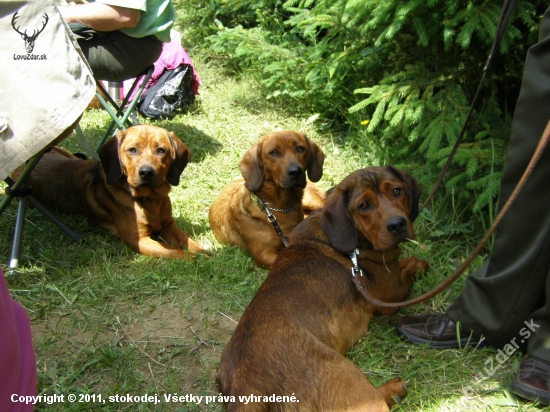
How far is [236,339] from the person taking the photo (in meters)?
2.89

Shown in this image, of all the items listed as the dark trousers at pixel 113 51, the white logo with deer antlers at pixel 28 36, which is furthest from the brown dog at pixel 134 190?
the white logo with deer antlers at pixel 28 36

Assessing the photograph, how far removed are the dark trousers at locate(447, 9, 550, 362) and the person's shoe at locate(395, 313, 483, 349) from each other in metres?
0.19

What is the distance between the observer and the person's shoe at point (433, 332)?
3445 millimetres

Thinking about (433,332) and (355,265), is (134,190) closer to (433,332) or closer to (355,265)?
(355,265)

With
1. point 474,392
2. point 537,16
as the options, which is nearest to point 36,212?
point 474,392

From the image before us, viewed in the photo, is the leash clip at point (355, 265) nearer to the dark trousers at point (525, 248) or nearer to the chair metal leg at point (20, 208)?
the dark trousers at point (525, 248)

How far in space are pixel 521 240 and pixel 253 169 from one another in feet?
8.31

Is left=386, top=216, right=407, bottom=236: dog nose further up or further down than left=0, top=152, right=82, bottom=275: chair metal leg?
further up

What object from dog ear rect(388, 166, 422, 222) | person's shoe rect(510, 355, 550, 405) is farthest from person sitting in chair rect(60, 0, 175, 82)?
person's shoe rect(510, 355, 550, 405)

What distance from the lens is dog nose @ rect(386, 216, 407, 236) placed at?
3357mm

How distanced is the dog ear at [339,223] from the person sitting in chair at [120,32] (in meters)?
3.07

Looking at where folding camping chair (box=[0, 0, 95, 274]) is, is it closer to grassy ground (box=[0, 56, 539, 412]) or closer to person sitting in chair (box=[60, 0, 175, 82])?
grassy ground (box=[0, 56, 539, 412])

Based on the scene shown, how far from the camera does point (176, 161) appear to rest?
5184mm

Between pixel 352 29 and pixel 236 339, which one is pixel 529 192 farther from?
pixel 352 29
